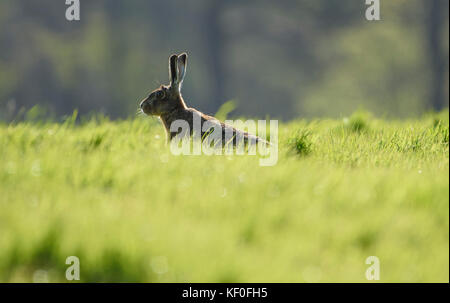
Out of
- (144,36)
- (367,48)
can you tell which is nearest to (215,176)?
(367,48)

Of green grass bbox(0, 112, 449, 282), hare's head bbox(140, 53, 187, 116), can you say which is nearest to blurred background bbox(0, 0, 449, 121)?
hare's head bbox(140, 53, 187, 116)

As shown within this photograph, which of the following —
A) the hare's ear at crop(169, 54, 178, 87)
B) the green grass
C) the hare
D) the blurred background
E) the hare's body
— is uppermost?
the blurred background

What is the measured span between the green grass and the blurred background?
2425cm

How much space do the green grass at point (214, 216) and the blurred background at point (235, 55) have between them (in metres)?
24.3

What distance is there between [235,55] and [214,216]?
105 ft

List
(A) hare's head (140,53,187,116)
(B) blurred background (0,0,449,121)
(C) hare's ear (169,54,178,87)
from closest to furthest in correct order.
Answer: (C) hare's ear (169,54,178,87)
(A) hare's head (140,53,187,116)
(B) blurred background (0,0,449,121)

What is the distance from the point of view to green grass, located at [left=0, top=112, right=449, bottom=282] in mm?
3303

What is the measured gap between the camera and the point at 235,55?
Result: 116 ft

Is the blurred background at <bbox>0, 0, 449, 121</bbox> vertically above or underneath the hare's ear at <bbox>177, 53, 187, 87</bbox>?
above

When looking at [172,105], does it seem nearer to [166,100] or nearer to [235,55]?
[166,100]

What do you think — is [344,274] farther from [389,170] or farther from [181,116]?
[181,116]

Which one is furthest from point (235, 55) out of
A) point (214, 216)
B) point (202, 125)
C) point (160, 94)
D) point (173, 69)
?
point (214, 216)

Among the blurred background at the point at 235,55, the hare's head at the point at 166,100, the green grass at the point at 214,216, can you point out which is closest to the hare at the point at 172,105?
the hare's head at the point at 166,100

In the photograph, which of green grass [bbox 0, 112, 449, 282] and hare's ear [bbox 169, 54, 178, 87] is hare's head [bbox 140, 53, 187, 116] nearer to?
hare's ear [bbox 169, 54, 178, 87]
